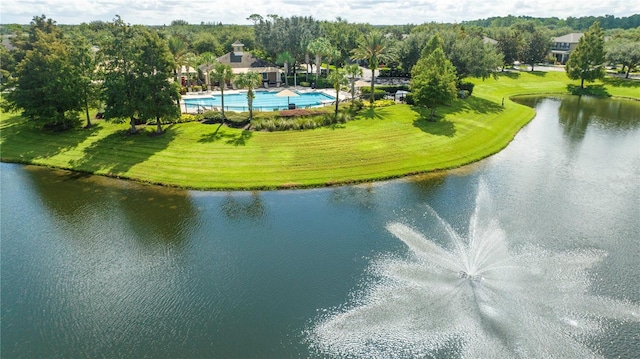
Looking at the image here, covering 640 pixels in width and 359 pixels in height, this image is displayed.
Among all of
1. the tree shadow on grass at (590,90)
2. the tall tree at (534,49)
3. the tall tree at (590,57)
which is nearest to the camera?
the tree shadow on grass at (590,90)

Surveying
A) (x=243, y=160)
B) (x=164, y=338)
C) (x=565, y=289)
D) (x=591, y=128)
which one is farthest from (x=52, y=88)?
(x=591, y=128)

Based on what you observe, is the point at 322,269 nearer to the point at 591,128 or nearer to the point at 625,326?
the point at 625,326

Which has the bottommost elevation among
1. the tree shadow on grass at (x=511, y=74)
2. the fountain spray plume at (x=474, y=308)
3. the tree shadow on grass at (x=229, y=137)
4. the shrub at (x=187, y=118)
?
the fountain spray plume at (x=474, y=308)

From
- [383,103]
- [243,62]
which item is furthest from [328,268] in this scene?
[243,62]

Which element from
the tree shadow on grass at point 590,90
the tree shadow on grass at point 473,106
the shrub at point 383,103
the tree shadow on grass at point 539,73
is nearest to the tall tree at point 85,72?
the shrub at point 383,103

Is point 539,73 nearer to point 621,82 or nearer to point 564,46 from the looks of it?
point 621,82

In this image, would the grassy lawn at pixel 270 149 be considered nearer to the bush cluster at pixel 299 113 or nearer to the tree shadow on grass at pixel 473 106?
Result: the tree shadow on grass at pixel 473 106

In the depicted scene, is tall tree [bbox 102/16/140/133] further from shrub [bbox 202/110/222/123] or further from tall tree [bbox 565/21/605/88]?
tall tree [bbox 565/21/605/88]

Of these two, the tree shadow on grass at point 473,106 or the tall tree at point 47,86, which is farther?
the tree shadow on grass at point 473,106
